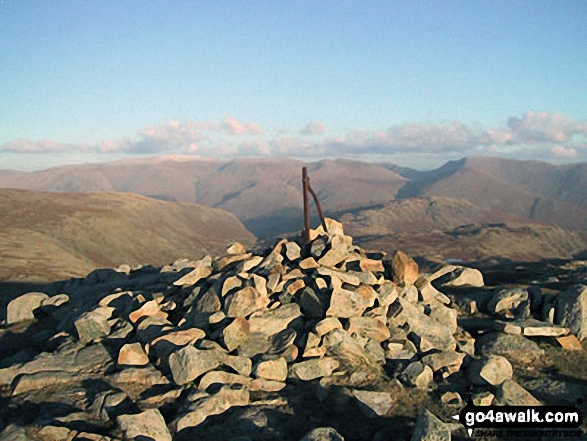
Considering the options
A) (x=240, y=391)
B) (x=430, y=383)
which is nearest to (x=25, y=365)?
(x=240, y=391)

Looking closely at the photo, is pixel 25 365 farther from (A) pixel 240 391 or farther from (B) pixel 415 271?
(B) pixel 415 271

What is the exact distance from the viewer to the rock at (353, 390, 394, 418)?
11.5 m

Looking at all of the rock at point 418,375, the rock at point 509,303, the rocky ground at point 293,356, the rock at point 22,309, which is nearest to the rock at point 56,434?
the rocky ground at point 293,356

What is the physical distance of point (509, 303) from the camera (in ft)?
59.2

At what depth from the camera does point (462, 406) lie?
11.7 metres

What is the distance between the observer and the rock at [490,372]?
12672mm

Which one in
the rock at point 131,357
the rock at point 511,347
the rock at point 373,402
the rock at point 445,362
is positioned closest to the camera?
the rock at point 373,402

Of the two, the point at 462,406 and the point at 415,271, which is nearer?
the point at 462,406

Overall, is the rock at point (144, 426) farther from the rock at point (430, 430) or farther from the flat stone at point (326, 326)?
the rock at point (430, 430)

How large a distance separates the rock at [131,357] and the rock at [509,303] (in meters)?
12.7

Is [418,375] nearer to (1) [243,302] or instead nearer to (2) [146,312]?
(1) [243,302]

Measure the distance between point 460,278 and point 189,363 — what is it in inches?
544

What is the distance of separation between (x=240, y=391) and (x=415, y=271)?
27.5 ft

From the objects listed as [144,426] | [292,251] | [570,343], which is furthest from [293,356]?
[570,343]
